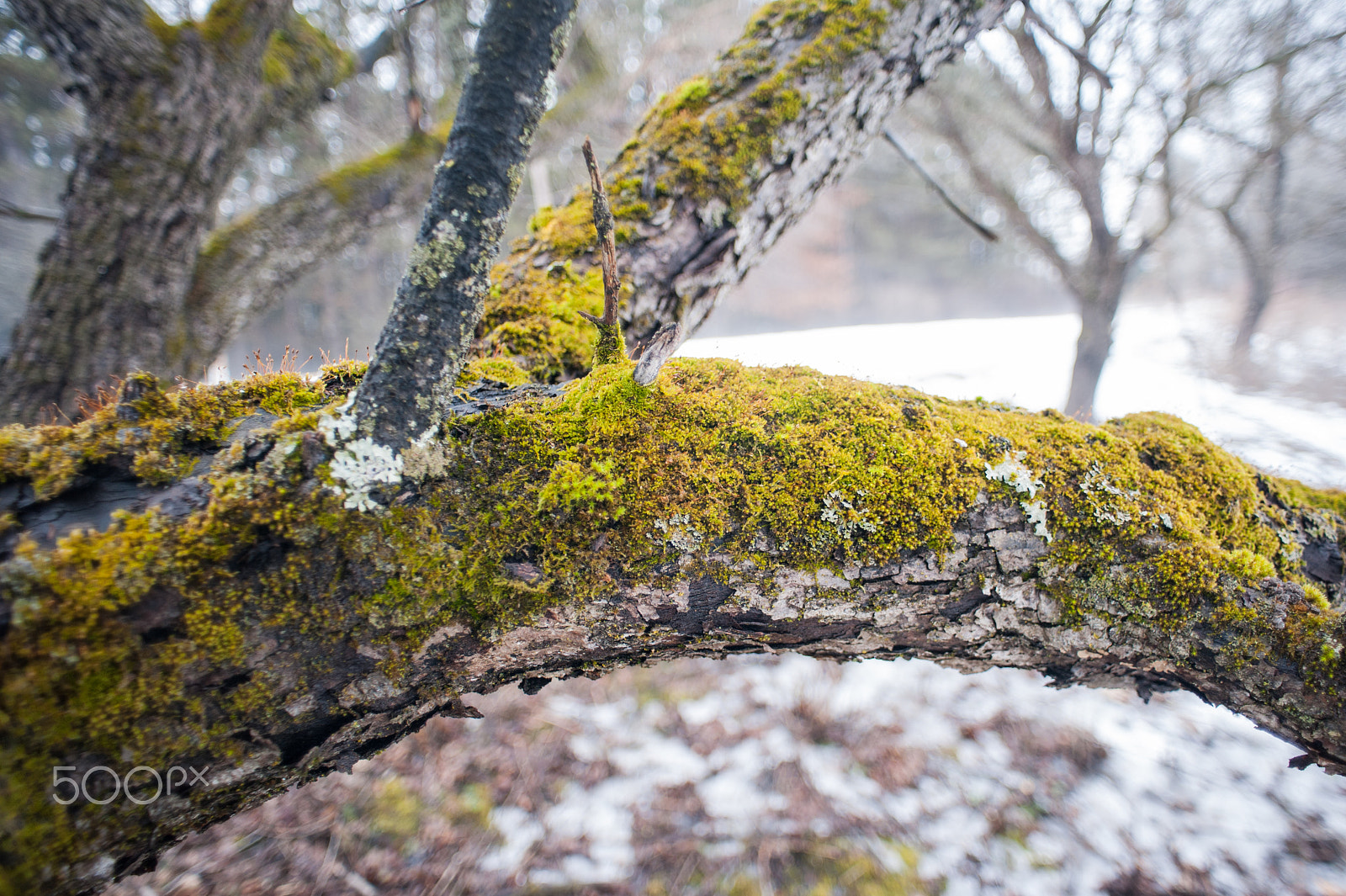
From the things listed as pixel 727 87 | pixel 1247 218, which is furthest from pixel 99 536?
pixel 1247 218

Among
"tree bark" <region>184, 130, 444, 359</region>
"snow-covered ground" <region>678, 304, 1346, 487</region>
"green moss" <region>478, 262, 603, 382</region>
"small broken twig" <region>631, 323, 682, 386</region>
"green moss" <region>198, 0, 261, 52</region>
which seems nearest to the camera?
"small broken twig" <region>631, 323, 682, 386</region>

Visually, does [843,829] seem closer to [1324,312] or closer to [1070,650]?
[1070,650]

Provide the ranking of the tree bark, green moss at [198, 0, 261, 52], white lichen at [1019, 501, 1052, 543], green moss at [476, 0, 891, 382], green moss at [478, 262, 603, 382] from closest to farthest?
white lichen at [1019, 501, 1052, 543], green moss at [478, 262, 603, 382], green moss at [476, 0, 891, 382], green moss at [198, 0, 261, 52], the tree bark

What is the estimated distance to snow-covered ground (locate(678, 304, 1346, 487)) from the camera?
732 centimetres

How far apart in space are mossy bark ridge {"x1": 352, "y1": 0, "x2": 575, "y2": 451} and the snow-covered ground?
11.6 feet

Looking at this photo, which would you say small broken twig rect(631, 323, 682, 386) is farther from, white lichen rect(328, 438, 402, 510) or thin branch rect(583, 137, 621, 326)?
white lichen rect(328, 438, 402, 510)

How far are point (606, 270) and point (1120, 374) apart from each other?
44.3 feet

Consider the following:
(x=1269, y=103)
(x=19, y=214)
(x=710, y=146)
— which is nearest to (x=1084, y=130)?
(x=1269, y=103)

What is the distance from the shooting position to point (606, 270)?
1207 millimetres

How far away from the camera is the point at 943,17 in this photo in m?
2.31

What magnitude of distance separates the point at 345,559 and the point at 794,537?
101 centimetres

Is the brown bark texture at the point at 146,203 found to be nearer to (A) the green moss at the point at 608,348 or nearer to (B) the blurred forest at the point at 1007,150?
(B) the blurred forest at the point at 1007,150

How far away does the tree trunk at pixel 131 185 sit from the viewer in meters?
2.73

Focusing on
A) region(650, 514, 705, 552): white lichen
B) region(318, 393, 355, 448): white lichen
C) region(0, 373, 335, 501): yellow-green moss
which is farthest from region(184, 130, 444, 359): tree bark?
region(650, 514, 705, 552): white lichen
